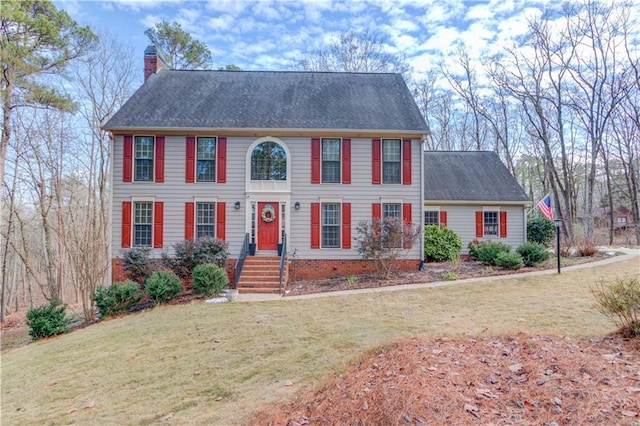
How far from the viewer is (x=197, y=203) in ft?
40.3

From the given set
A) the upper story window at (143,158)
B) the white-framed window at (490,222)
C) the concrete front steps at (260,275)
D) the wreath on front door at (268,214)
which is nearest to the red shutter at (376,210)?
the wreath on front door at (268,214)

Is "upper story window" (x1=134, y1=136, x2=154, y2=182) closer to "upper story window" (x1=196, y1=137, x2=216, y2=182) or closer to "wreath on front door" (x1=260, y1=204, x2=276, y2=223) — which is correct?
"upper story window" (x1=196, y1=137, x2=216, y2=182)

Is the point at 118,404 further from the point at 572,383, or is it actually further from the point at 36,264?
the point at 36,264

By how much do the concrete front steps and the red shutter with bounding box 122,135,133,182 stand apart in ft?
17.0

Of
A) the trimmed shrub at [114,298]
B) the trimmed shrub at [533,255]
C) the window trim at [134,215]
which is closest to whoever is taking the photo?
the trimmed shrub at [114,298]

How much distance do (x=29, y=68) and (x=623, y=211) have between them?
157 feet

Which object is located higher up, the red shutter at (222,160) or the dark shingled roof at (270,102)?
the dark shingled roof at (270,102)

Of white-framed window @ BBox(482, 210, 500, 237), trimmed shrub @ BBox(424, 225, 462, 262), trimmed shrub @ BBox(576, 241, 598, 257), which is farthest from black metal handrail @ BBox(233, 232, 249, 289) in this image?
trimmed shrub @ BBox(576, 241, 598, 257)

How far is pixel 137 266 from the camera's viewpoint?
10906 mm

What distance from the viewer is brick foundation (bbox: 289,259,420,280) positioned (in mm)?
12211

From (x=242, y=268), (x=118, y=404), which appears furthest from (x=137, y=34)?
(x=118, y=404)

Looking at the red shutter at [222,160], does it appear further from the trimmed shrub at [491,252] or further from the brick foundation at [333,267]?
the trimmed shrub at [491,252]

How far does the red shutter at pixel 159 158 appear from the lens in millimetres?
12234

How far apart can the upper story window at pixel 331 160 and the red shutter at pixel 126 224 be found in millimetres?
6956
